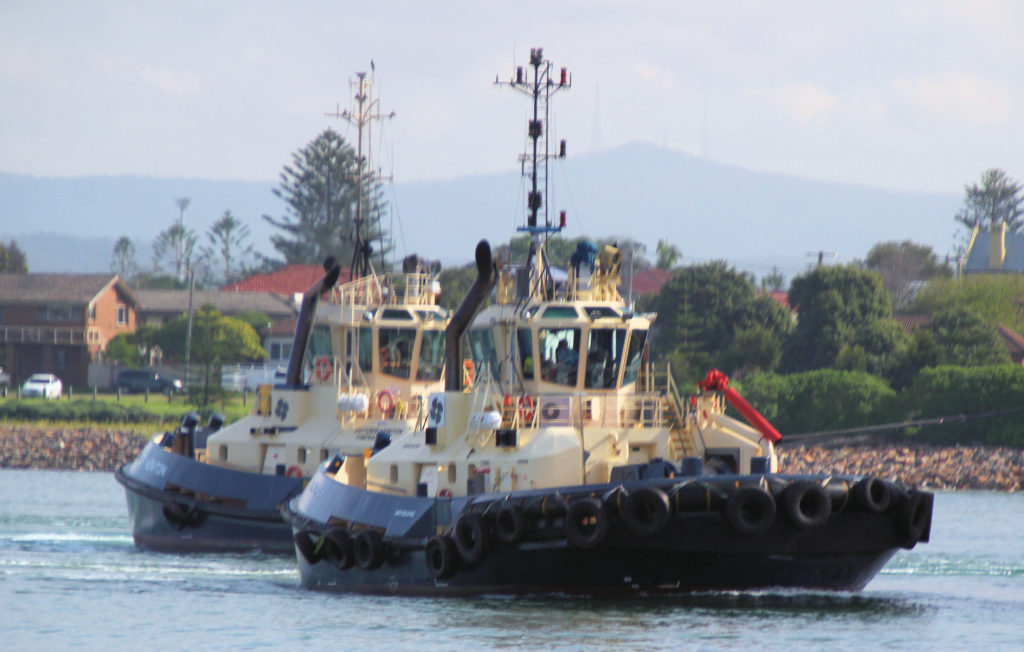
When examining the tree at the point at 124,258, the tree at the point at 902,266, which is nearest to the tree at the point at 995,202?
the tree at the point at 902,266

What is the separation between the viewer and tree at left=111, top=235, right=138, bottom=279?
A: 148500 mm

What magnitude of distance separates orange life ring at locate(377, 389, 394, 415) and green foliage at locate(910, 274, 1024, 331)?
3723 cm

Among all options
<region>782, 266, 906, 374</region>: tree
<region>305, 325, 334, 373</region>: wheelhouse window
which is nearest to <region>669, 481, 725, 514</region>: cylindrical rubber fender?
<region>305, 325, 334, 373</region>: wheelhouse window

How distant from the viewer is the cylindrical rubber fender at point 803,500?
19.7m

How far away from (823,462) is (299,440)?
2483cm

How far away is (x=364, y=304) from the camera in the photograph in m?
30.8

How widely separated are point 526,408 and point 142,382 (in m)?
47.4

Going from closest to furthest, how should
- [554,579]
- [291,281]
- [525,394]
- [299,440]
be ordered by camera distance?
[554,579] < [525,394] < [299,440] < [291,281]

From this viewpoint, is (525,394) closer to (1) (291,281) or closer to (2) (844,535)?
(2) (844,535)

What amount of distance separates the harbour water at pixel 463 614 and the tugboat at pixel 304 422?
131 cm

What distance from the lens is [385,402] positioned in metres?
29.3

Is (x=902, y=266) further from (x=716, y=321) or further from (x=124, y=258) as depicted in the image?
(x=124, y=258)

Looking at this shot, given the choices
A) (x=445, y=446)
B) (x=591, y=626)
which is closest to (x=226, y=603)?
(x=445, y=446)

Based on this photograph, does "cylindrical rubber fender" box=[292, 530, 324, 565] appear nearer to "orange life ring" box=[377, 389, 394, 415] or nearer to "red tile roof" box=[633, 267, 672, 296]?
"orange life ring" box=[377, 389, 394, 415]
